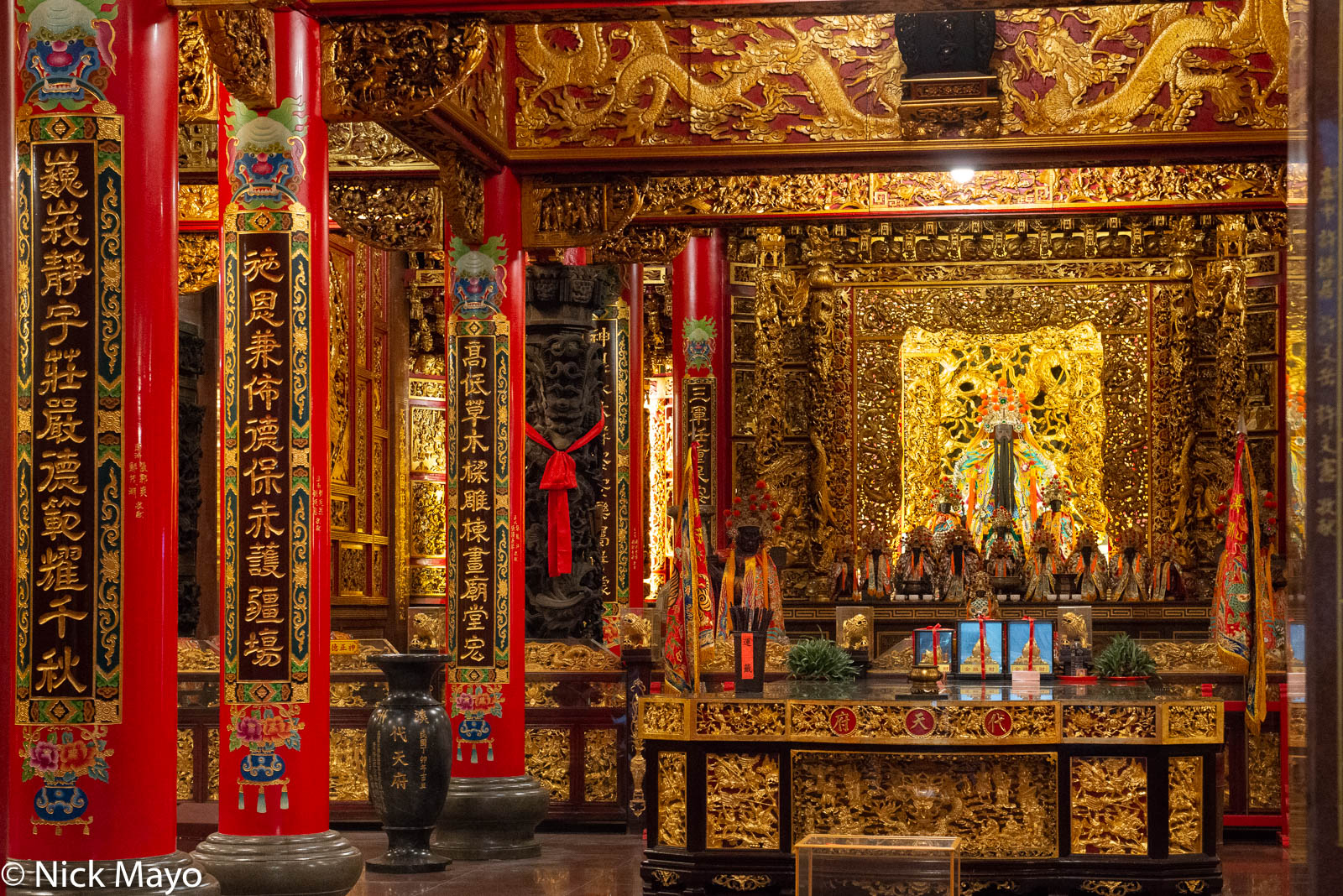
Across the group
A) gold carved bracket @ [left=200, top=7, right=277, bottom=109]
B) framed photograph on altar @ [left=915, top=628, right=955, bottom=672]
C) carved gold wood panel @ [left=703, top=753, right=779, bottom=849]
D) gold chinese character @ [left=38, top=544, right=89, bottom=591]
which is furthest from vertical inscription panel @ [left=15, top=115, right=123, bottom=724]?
framed photograph on altar @ [left=915, top=628, right=955, bottom=672]

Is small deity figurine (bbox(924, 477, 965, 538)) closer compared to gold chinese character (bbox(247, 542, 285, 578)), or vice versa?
gold chinese character (bbox(247, 542, 285, 578))

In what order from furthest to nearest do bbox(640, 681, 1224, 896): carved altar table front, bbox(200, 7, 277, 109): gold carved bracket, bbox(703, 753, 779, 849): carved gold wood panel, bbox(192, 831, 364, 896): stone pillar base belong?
bbox(703, 753, 779, 849): carved gold wood panel → bbox(640, 681, 1224, 896): carved altar table front → bbox(192, 831, 364, 896): stone pillar base → bbox(200, 7, 277, 109): gold carved bracket

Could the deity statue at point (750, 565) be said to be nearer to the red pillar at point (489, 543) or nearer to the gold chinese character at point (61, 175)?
the red pillar at point (489, 543)

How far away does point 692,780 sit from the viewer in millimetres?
8422

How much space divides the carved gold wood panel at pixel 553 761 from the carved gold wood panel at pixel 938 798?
9.35ft

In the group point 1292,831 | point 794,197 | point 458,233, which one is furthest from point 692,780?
point 1292,831

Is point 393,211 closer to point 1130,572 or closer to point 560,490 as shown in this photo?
point 560,490

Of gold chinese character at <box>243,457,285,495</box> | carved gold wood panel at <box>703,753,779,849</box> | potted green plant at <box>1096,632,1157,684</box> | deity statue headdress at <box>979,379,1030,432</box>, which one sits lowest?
carved gold wood panel at <box>703,753,779,849</box>

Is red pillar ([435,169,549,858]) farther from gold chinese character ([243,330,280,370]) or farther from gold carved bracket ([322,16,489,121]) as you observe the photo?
gold chinese character ([243,330,280,370])

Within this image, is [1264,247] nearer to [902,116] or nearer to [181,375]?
[902,116]

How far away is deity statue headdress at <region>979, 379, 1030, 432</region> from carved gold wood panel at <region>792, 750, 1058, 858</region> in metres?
7.23

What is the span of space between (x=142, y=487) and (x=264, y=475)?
51.6 inches

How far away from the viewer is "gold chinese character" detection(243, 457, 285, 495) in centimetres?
686

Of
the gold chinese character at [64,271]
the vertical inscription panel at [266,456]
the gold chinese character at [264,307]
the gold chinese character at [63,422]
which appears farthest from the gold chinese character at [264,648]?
the gold chinese character at [64,271]
